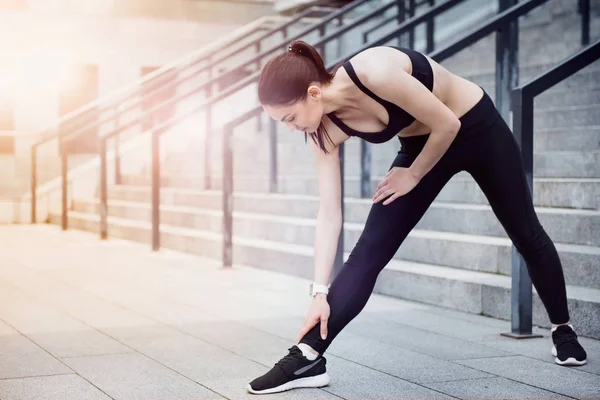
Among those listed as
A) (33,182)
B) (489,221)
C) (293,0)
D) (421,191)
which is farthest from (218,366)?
(293,0)

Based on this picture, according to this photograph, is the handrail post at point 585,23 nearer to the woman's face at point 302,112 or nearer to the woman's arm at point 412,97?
the woman's arm at point 412,97

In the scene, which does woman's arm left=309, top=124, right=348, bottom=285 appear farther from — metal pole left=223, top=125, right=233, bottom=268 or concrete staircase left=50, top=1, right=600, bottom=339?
metal pole left=223, top=125, right=233, bottom=268

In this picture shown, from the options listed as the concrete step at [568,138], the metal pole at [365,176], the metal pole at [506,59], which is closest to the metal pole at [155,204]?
the metal pole at [365,176]

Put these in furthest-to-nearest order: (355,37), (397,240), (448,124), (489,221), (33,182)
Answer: (355,37) → (33,182) → (489,221) → (397,240) → (448,124)

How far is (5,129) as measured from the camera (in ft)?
53.5

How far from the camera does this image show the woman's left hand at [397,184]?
3.44 m

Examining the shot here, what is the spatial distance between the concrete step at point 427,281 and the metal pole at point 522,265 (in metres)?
0.21

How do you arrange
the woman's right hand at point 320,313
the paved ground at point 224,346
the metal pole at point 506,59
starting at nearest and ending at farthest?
the woman's right hand at point 320,313, the paved ground at point 224,346, the metal pole at point 506,59

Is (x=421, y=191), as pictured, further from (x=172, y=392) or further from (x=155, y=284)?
(x=155, y=284)

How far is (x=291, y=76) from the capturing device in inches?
123

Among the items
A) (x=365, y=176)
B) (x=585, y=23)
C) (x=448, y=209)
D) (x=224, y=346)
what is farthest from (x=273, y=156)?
(x=224, y=346)

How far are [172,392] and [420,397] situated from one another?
2.90ft

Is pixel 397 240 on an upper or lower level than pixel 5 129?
lower

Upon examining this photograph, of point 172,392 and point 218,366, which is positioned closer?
point 172,392
